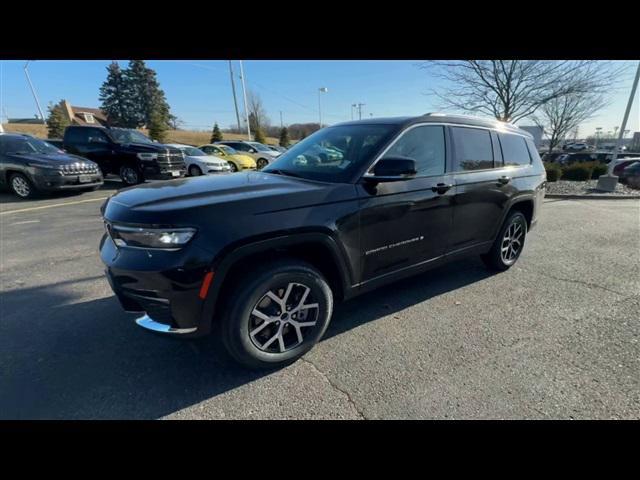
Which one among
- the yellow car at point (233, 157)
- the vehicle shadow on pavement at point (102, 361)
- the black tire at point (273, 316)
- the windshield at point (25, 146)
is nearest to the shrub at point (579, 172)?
the yellow car at point (233, 157)

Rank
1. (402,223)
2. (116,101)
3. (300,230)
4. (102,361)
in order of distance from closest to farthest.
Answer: (300,230) → (102,361) → (402,223) → (116,101)

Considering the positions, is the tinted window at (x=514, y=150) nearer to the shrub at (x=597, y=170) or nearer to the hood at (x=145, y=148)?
the hood at (x=145, y=148)

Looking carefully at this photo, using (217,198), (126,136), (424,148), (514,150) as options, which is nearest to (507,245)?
(514,150)

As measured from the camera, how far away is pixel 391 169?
2465mm

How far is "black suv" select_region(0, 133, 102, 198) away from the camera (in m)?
8.83

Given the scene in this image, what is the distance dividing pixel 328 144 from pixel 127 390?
2.67m

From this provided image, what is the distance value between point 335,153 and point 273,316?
1632 millimetres

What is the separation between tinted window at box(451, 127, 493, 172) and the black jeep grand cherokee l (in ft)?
0.06

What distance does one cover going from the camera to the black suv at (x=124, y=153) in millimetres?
11227

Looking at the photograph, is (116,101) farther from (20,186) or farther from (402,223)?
(402,223)

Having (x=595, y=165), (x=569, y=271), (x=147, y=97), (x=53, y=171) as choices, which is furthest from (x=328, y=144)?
(x=147, y=97)

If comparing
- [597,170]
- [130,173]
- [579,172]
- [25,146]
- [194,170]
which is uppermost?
[25,146]
